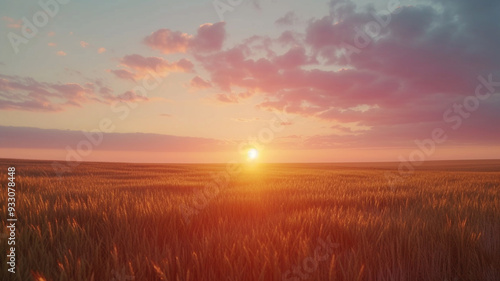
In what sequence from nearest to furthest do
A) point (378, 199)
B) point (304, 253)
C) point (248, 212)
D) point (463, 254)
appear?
1. point (304, 253)
2. point (463, 254)
3. point (248, 212)
4. point (378, 199)

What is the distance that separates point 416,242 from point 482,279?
534 millimetres

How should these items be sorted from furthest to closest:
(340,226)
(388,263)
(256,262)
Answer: (340,226) → (388,263) → (256,262)

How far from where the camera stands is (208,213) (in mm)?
3955

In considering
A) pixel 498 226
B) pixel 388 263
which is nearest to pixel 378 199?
pixel 498 226

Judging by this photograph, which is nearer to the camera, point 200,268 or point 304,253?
point 200,268

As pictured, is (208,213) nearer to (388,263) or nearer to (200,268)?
(200,268)

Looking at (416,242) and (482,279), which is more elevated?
(416,242)

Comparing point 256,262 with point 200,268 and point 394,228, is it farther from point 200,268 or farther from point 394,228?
point 394,228

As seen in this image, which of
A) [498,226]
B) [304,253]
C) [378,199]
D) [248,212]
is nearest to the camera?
[304,253]

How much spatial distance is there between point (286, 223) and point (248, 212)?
1361 mm

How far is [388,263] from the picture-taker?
2.35 meters

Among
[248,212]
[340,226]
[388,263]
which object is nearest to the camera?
[388,263]

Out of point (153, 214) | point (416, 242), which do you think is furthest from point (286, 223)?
point (153, 214)

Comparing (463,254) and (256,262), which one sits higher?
(256,262)
